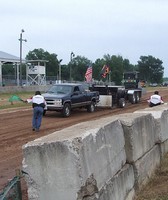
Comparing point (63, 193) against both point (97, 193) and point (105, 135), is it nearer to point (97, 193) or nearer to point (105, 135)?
point (97, 193)

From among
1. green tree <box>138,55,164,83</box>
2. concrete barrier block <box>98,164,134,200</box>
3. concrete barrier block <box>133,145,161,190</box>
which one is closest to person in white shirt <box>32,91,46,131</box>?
Result: concrete barrier block <box>133,145,161,190</box>

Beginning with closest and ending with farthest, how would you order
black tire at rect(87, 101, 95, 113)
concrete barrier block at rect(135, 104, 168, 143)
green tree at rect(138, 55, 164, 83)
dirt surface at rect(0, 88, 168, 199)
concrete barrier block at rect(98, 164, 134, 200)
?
concrete barrier block at rect(98, 164, 134, 200) → concrete barrier block at rect(135, 104, 168, 143) → dirt surface at rect(0, 88, 168, 199) → black tire at rect(87, 101, 95, 113) → green tree at rect(138, 55, 164, 83)

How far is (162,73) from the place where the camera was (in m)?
196

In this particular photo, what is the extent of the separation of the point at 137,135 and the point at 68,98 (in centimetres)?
1771

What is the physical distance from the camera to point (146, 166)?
755 centimetres

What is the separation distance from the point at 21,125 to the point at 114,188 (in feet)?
47.6

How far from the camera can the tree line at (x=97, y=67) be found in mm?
143125

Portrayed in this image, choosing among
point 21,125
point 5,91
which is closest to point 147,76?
point 5,91

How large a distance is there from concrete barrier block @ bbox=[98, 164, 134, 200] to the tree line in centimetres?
11703

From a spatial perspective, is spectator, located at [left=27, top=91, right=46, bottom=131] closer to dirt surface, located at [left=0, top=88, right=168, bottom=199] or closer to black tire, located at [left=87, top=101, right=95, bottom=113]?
dirt surface, located at [left=0, top=88, right=168, bottom=199]

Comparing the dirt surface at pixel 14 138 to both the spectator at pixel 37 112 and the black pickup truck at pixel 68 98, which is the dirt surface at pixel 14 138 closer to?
the spectator at pixel 37 112

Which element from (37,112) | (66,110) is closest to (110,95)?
(66,110)

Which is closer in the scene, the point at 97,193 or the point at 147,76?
the point at 97,193

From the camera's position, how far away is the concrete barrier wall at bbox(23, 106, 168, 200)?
4.67 m
